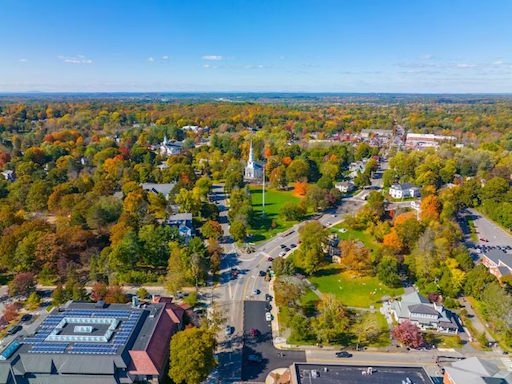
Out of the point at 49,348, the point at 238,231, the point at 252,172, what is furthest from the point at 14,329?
the point at 252,172

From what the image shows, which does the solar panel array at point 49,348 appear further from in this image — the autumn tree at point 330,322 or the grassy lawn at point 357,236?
the grassy lawn at point 357,236

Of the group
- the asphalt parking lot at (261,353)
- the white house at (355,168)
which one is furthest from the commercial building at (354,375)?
the white house at (355,168)

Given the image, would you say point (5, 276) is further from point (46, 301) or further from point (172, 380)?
point (172, 380)

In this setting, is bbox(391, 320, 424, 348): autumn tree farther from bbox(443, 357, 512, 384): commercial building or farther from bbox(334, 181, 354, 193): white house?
bbox(334, 181, 354, 193): white house

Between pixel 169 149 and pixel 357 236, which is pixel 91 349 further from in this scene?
pixel 169 149

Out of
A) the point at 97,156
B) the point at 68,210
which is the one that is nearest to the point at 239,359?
the point at 68,210

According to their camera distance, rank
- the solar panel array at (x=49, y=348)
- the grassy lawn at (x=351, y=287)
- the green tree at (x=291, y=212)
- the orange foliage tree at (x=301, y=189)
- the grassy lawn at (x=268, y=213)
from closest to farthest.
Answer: the solar panel array at (x=49, y=348)
the grassy lawn at (x=351, y=287)
the grassy lawn at (x=268, y=213)
the green tree at (x=291, y=212)
the orange foliage tree at (x=301, y=189)
